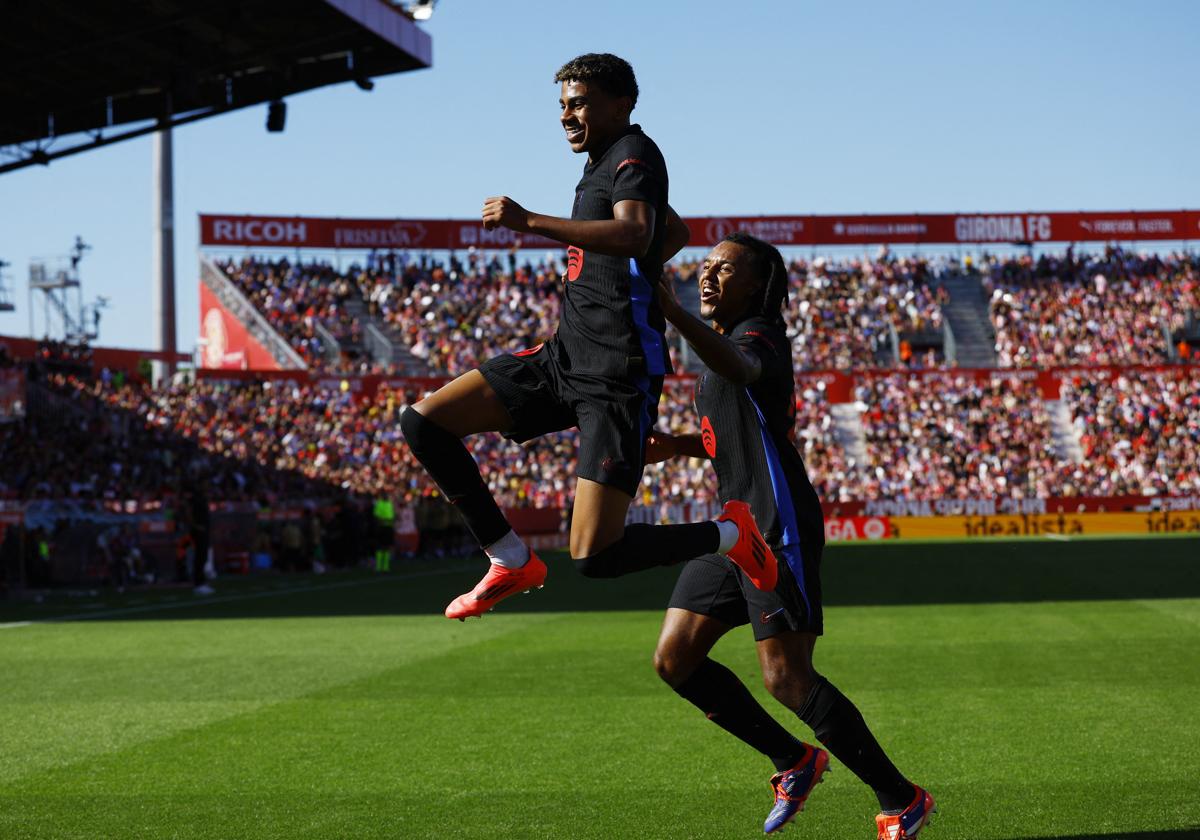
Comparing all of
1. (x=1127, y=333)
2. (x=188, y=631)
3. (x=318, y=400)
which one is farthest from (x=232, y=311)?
(x=188, y=631)

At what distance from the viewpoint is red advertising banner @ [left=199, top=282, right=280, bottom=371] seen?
54062mm

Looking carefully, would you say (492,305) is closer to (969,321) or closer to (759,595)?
(969,321)

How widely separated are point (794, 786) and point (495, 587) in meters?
1.46

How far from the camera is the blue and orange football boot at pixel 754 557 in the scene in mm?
5172

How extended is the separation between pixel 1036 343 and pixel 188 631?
145 feet

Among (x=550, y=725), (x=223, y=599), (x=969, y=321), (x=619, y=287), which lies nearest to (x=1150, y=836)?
(x=619, y=287)

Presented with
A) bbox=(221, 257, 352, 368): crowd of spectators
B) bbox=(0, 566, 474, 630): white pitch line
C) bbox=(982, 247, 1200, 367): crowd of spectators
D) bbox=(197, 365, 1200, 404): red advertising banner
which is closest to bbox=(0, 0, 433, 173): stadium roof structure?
bbox=(0, 566, 474, 630): white pitch line

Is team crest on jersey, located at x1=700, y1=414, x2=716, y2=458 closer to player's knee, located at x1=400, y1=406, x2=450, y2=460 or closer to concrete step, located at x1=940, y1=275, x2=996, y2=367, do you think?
player's knee, located at x1=400, y1=406, x2=450, y2=460

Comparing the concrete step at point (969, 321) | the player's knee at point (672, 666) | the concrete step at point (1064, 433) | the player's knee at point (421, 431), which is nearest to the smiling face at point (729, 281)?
the player's knee at point (421, 431)

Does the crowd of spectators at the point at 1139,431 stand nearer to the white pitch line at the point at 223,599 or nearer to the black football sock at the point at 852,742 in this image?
the white pitch line at the point at 223,599

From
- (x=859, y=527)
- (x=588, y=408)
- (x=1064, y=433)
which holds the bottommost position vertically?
(x=859, y=527)

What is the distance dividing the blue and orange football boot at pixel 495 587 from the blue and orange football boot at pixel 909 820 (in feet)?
5.25

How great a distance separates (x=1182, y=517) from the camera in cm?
4297

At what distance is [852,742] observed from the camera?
5199 millimetres
